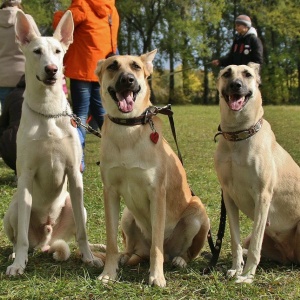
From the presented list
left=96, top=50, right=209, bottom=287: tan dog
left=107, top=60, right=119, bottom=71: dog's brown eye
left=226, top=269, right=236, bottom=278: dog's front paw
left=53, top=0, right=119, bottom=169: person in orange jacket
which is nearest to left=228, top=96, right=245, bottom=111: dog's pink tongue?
left=96, top=50, right=209, bottom=287: tan dog

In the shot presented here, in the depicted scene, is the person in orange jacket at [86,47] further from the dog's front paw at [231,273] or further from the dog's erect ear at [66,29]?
the dog's front paw at [231,273]

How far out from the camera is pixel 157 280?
10.6ft

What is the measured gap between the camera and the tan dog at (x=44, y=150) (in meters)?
3.67

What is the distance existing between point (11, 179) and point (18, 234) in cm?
365

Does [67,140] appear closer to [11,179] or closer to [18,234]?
[18,234]

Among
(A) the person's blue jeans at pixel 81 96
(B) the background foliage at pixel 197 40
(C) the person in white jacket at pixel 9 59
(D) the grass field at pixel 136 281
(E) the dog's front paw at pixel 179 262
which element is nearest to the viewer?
(D) the grass field at pixel 136 281

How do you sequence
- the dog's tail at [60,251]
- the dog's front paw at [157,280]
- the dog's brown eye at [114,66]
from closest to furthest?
the dog's front paw at [157,280], the dog's brown eye at [114,66], the dog's tail at [60,251]

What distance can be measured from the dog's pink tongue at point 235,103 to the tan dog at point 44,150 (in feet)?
3.92

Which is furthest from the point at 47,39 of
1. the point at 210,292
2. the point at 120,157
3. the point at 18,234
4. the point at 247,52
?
the point at 247,52

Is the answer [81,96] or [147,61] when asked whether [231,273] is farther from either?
[81,96]

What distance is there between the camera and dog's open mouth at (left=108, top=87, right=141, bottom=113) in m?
3.35

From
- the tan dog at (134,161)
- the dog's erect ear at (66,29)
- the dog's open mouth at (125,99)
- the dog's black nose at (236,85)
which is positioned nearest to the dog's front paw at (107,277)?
the tan dog at (134,161)

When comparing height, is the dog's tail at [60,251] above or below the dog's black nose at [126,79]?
below

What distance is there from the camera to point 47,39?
3797 mm
